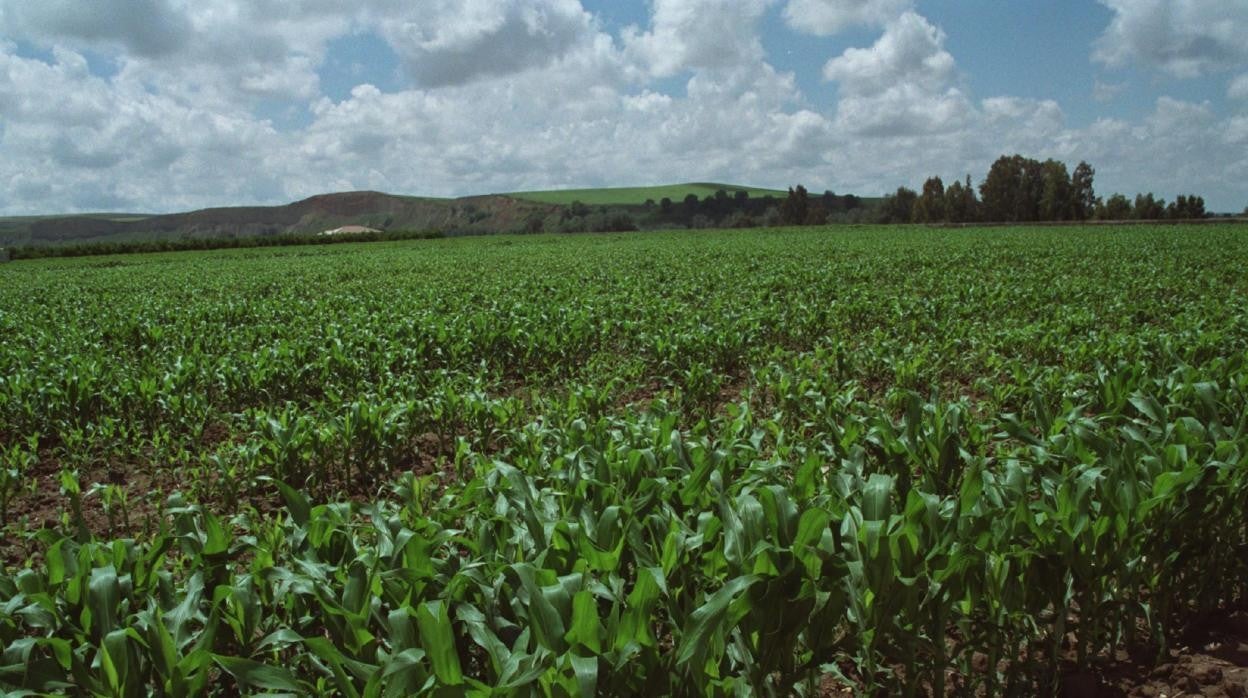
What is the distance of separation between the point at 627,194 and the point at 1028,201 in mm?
98859

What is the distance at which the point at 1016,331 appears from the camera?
10039mm

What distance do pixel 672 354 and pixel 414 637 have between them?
7251 millimetres

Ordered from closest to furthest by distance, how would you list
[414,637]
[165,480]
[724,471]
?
[414,637]
[724,471]
[165,480]

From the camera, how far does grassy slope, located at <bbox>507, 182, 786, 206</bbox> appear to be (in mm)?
170750

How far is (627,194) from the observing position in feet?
595

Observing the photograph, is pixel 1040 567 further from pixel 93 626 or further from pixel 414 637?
pixel 93 626

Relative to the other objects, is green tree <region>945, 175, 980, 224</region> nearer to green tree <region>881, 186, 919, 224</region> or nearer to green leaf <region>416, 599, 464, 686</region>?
green tree <region>881, 186, 919, 224</region>

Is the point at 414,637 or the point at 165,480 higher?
the point at 414,637

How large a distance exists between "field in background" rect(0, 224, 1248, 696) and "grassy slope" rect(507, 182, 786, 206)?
157 meters

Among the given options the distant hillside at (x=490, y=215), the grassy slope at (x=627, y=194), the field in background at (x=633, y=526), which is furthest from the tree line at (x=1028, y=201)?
the field in background at (x=633, y=526)

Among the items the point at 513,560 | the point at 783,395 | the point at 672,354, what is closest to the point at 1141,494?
the point at 513,560

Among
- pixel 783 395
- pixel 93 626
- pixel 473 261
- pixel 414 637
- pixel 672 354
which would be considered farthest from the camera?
pixel 473 261

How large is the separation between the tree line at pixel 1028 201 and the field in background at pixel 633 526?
95.6 metres

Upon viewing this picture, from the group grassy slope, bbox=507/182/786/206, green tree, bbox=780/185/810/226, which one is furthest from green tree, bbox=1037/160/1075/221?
grassy slope, bbox=507/182/786/206
